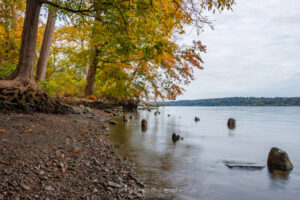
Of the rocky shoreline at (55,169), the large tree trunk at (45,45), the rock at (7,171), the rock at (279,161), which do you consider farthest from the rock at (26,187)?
the large tree trunk at (45,45)

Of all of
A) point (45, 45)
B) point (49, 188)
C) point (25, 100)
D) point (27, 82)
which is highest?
point (45, 45)

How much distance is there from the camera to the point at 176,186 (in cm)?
470

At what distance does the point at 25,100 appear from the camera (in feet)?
28.3

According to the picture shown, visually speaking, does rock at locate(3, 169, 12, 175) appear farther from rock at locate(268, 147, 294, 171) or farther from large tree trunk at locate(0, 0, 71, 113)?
rock at locate(268, 147, 294, 171)

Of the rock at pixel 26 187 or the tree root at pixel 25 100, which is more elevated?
the tree root at pixel 25 100

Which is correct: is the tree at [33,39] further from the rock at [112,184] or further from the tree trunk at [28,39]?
the rock at [112,184]

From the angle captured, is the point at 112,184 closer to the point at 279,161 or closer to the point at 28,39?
the point at 279,161

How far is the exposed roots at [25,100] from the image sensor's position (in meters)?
8.06

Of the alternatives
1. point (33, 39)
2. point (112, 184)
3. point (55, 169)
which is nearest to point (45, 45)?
point (33, 39)

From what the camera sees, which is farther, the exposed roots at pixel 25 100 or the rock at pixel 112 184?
the exposed roots at pixel 25 100

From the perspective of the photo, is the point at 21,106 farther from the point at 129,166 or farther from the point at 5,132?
the point at 129,166

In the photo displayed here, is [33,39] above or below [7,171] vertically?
above

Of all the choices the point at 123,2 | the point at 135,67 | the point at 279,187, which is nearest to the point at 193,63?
the point at 135,67

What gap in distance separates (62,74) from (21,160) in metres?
18.4
